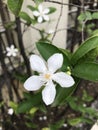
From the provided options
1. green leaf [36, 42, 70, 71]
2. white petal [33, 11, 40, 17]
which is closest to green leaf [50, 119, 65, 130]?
white petal [33, 11, 40, 17]

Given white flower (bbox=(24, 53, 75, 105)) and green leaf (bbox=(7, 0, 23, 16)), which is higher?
green leaf (bbox=(7, 0, 23, 16))

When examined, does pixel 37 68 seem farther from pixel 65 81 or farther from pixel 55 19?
pixel 55 19

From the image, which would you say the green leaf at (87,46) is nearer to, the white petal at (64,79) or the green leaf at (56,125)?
the white petal at (64,79)

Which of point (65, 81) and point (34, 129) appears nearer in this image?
point (65, 81)

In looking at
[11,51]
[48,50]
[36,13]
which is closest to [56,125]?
[11,51]

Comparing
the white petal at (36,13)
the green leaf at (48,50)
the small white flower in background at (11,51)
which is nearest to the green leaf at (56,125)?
the small white flower in background at (11,51)

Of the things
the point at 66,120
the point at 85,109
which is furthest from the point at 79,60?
the point at 66,120

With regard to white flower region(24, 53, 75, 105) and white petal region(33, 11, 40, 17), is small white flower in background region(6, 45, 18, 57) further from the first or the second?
white flower region(24, 53, 75, 105)

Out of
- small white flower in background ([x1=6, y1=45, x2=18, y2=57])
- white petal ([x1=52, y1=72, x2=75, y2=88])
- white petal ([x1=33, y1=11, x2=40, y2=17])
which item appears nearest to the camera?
white petal ([x1=52, y1=72, x2=75, y2=88])
